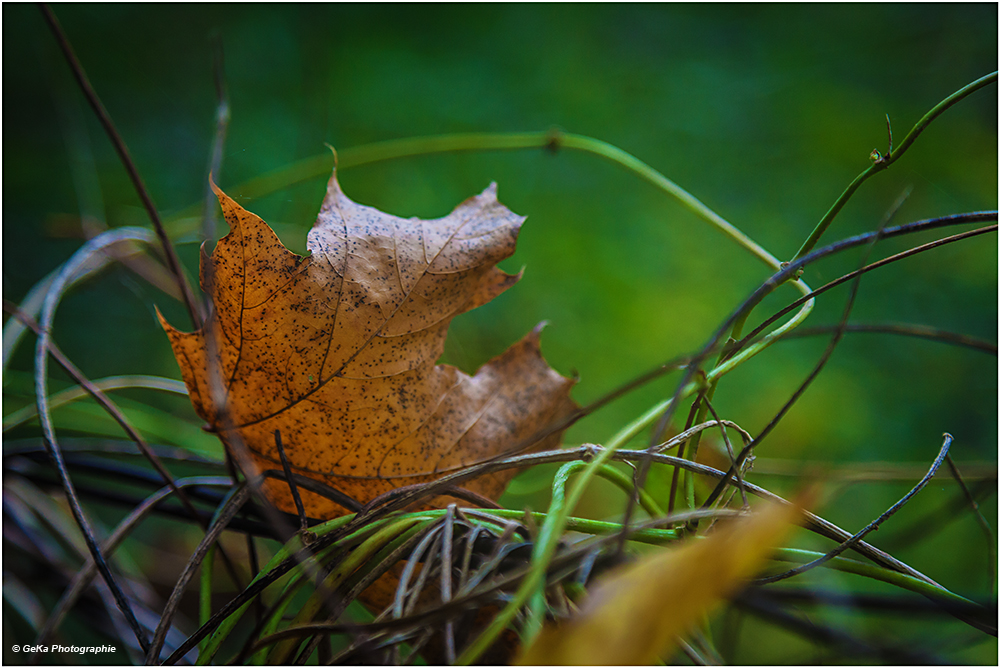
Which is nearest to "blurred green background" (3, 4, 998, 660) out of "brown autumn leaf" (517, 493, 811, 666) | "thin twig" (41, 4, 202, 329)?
"thin twig" (41, 4, 202, 329)

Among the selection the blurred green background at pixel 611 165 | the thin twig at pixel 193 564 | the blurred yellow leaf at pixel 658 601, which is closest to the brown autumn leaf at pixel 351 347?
the thin twig at pixel 193 564

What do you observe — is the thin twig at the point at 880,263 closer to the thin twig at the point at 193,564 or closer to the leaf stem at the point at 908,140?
the leaf stem at the point at 908,140

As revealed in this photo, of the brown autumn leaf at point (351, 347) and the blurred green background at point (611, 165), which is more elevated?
the blurred green background at point (611, 165)

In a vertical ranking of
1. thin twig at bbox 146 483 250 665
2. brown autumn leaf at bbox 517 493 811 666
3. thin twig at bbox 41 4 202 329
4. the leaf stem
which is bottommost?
brown autumn leaf at bbox 517 493 811 666

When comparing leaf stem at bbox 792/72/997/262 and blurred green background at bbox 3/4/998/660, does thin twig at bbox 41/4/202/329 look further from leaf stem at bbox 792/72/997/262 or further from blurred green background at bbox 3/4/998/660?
blurred green background at bbox 3/4/998/660

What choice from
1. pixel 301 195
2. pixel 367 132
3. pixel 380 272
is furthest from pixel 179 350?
pixel 367 132
